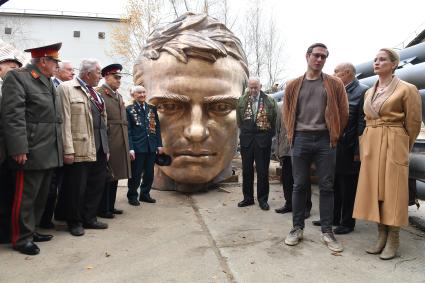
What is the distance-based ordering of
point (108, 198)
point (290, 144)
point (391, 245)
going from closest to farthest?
point (391, 245), point (290, 144), point (108, 198)

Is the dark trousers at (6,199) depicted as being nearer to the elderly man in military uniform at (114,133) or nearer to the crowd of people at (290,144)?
the crowd of people at (290,144)

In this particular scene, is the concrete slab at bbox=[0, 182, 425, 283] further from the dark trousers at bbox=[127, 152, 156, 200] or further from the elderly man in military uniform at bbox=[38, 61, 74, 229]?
the dark trousers at bbox=[127, 152, 156, 200]

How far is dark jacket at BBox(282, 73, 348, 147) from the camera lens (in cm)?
300

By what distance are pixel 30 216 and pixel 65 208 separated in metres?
0.54

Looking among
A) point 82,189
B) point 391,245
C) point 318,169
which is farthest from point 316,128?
point 82,189

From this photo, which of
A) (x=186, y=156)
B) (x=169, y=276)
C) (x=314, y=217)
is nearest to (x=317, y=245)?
(x=314, y=217)

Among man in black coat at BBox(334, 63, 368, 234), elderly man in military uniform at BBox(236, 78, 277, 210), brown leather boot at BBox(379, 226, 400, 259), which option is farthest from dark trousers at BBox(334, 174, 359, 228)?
elderly man in military uniform at BBox(236, 78, 277, 210)

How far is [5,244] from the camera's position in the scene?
9.93 feet

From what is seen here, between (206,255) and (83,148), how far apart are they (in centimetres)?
144

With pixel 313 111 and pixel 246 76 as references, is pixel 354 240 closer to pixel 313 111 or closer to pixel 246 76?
pixel 313 111

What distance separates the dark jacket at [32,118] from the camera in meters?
2.78

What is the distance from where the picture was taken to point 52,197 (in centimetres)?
358

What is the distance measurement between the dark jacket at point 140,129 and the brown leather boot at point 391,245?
2724 millimetres

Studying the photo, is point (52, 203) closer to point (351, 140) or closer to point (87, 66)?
point (87, 66)
